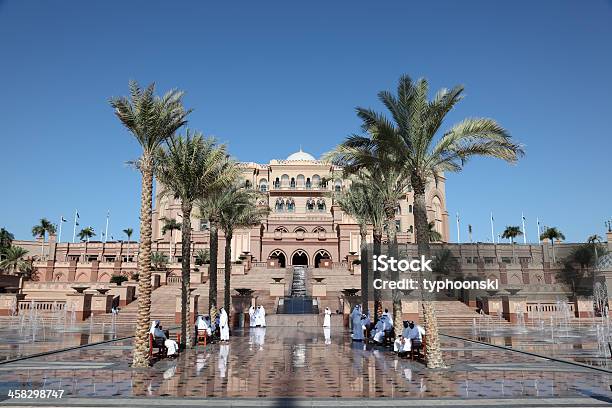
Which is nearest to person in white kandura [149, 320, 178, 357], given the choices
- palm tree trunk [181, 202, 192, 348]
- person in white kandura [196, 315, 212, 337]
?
palm tree trunk [181, 202, 192, 348]

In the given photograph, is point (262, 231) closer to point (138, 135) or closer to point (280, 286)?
point (280, 286)

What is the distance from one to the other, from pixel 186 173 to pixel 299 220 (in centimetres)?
4767

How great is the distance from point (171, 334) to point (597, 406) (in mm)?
18498

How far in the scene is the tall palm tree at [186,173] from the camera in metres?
17.4

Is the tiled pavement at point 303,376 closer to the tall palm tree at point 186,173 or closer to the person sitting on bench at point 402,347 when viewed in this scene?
the person sitting on bench at point 402,347

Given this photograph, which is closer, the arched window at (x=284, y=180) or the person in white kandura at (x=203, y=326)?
the person in white kandura at (x=203, y=326)

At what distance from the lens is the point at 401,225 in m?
72.6

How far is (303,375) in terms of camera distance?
11.6m

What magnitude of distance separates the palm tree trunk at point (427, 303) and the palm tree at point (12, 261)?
49.8 metres

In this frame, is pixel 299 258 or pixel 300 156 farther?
pixel 300 156

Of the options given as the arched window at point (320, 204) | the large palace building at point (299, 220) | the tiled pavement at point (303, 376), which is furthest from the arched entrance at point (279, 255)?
the tiled pavement at point (303, 376)

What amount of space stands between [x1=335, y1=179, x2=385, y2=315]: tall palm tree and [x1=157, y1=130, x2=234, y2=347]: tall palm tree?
8507 mm

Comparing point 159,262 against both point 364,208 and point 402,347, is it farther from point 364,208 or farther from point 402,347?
point 402,347

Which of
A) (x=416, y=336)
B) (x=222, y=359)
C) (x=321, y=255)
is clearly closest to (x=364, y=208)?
(x=416, y=336)
